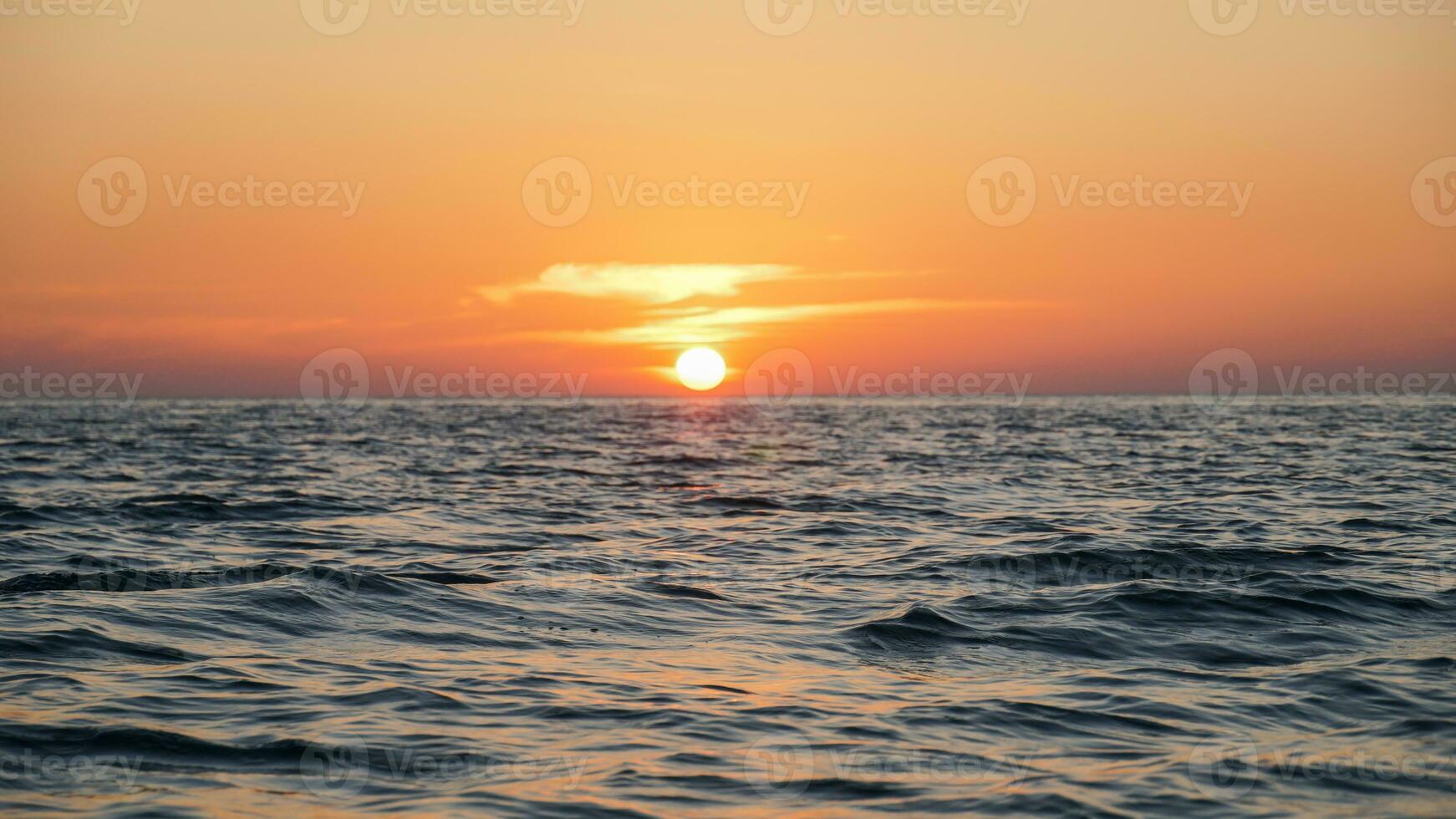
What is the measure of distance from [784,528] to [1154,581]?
27.9 feet

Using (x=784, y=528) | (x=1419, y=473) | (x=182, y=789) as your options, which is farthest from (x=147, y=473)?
(x=1419, y=473)

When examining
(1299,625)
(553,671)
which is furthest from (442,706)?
(1299,625)

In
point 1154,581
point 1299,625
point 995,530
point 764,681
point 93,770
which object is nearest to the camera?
point 93,770

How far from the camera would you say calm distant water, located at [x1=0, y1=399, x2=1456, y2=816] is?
26.1 ft

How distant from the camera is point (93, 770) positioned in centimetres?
800

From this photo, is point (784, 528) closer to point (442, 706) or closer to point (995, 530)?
point (995, 530)

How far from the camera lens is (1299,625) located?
13.5 meters

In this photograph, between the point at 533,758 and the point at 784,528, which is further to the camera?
the point at 784,528

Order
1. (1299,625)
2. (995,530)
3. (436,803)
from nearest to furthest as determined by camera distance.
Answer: (436,803)
(1299,625)
(995,530)

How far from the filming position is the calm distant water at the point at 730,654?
26.1ft

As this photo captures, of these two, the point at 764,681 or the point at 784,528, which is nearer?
the point at 764,681

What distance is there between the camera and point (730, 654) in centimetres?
1205

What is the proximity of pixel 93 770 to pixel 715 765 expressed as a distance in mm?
4200

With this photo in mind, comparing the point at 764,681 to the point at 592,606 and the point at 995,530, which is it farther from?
the point at 995,530
